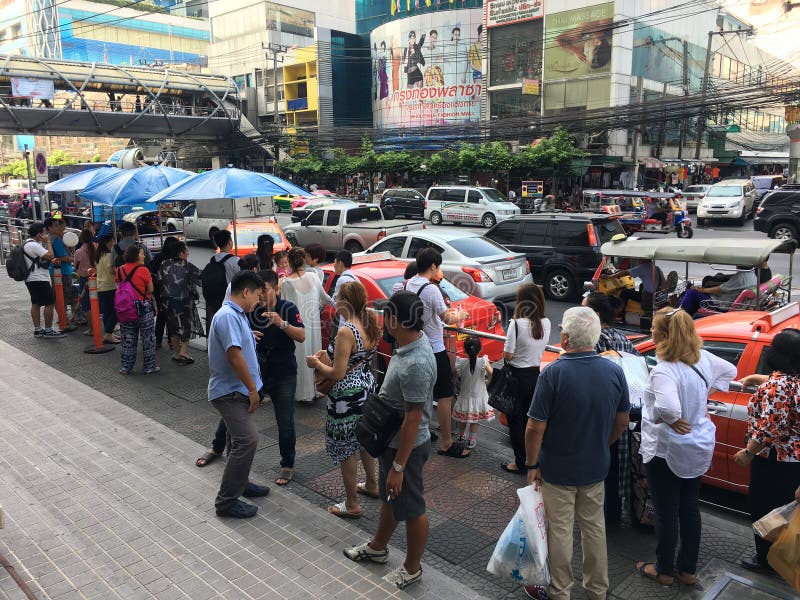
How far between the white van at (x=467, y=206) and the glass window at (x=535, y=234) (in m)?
15.9

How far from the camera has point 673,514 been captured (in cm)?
387

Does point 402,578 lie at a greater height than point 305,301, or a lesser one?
lesser

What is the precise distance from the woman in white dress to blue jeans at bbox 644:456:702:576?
4013 millimetres

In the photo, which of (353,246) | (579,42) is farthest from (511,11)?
(353,246)

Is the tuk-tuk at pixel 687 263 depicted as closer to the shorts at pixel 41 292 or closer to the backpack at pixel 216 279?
the backpack at pixel 216 279

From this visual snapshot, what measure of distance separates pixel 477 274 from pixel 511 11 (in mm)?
42568

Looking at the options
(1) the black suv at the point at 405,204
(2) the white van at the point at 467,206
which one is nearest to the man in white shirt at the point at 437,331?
(2) the white van at the point at 467,206

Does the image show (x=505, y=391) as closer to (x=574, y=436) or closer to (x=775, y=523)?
(x=574, y=436)

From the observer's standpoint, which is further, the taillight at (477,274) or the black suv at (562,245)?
the black suv at (562,245)

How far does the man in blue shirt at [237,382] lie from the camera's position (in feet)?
15.1

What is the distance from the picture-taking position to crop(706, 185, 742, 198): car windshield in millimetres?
30375

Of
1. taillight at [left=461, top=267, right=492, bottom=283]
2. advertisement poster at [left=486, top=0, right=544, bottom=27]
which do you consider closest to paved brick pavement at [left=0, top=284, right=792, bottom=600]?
taillight at [left=461, top=267, right=492, bottom=283]

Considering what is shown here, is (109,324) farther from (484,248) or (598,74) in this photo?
(598,74)

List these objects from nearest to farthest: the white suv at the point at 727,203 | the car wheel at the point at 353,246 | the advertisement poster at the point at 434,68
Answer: the car wheel at the point at 353,246
the white suv at the point at 727,203
the advertisement poster at the point at 434,68
